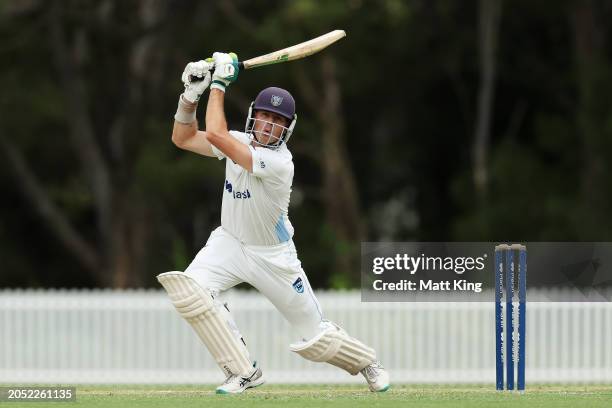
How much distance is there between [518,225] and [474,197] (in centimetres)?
198

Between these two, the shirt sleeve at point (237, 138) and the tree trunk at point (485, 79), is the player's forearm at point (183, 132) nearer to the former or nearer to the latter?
the shirt sleeve at point (237, 138)

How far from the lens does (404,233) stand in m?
23.4

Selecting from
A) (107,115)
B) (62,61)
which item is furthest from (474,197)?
(62,61)

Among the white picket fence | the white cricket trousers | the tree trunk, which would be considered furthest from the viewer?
the tree trunk

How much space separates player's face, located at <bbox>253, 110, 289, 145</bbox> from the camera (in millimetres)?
6785

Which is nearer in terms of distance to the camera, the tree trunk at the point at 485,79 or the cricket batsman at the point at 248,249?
the cricket batsman at the point at 248,249

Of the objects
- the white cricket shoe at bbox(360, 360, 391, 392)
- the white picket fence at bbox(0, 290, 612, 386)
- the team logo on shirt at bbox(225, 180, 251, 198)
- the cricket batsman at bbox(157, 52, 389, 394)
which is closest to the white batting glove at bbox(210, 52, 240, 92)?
the cricket batsman at bbox(157, 52, 389, 394)

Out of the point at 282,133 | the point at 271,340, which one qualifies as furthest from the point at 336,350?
the point at 271,340

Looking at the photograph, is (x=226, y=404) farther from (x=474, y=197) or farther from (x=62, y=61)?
(x=474, y=197)

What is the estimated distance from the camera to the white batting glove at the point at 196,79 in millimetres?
6742

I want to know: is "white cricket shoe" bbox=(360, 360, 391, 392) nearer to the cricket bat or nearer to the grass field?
the grass field

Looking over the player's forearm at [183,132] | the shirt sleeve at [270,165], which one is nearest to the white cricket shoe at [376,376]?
the shirt sleeve at [270,165]

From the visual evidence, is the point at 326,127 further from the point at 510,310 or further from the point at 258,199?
the point at 258,199

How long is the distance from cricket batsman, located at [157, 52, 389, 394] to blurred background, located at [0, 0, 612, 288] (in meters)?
7.44
